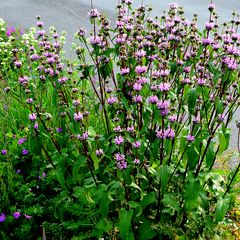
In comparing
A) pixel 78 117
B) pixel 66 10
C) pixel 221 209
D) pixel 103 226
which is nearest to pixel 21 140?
pixel 103 226

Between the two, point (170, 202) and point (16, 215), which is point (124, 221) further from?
point (16, 215)

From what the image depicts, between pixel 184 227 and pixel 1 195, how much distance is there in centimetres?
146

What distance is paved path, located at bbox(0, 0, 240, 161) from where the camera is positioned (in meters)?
9.35

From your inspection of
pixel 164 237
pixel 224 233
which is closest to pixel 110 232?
pixel 164 237

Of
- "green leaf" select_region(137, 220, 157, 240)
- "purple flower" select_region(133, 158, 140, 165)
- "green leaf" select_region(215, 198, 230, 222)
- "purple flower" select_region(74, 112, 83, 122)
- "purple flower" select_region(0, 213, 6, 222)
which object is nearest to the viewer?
"purple flower" select_region(74, 112, 83, 122)

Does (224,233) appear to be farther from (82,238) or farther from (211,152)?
(82,238)

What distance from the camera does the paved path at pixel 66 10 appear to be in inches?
368

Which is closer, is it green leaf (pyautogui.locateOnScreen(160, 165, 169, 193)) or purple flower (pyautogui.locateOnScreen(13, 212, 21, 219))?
green leaf (pyautogui.locateOnScreen(160, 165, 169, 193))

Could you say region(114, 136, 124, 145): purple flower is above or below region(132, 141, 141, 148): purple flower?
above

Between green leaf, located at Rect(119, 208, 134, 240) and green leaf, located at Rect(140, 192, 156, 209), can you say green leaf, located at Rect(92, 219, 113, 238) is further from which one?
green leaf, located at Rect(140, 192, 156, 209)

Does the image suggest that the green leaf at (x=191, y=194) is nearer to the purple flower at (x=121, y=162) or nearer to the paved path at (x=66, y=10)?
the purple flower at (x=121, y=162)

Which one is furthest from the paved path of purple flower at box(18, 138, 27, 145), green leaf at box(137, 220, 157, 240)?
green leaf at box(137, 220, 157, 240)

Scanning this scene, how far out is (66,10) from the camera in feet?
34.3

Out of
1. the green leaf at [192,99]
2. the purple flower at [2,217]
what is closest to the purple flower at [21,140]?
the purple flower at [2,217]
